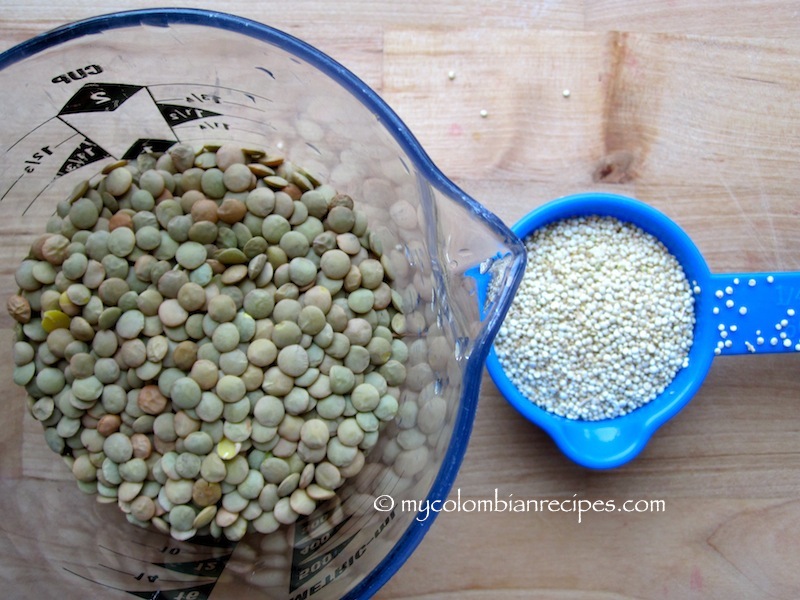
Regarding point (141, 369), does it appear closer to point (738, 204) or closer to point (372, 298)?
point (372, 298)

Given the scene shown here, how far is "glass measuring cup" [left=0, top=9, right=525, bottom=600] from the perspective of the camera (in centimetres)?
69

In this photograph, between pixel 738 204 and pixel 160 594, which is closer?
pixel 160 594

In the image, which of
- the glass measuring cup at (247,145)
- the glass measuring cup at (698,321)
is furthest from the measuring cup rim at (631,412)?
the glass measuring cup at (247,145)

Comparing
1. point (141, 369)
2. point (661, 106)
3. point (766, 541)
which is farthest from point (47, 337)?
point (766, 541)

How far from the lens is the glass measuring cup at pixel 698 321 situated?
89 centimetres

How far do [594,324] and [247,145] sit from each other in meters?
0.49

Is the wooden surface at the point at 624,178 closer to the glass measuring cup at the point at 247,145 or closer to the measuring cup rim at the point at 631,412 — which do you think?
the measuring cup rim at the point at 631,412

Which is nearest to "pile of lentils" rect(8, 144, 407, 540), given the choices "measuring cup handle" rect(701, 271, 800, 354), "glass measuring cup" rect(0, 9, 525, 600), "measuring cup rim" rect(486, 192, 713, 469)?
"glass measuring cup" rect(0, 9, 525, 600)

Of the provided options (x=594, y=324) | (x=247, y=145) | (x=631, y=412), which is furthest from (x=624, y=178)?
(x=247, y=145)

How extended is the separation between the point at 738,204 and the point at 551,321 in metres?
0.33

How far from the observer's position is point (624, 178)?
0.95 m

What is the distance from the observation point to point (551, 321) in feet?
2.95

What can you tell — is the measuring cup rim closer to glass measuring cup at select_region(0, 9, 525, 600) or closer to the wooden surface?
the wooden surface

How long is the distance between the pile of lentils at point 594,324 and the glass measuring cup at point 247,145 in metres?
0.19
